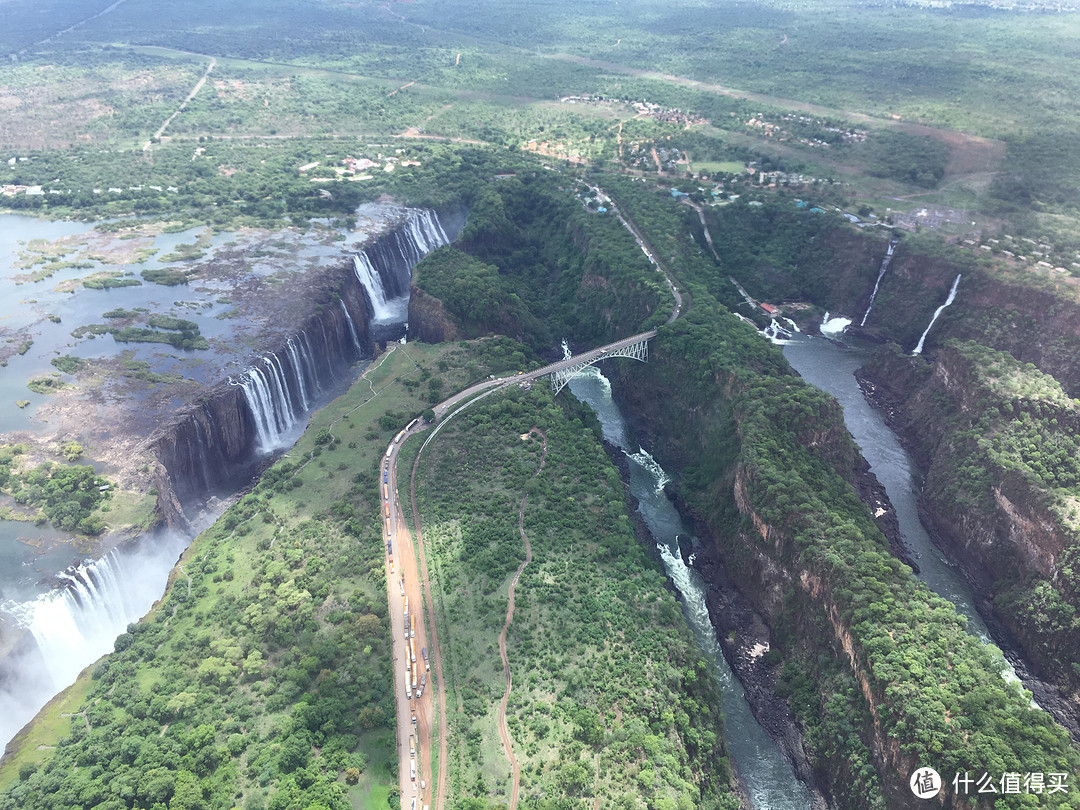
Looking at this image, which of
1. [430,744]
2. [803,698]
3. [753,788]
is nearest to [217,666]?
[430,744]

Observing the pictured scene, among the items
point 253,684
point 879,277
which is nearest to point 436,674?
point 253,684

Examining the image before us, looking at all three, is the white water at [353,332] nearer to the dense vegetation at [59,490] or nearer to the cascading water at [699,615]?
the cascading water at [699,615]

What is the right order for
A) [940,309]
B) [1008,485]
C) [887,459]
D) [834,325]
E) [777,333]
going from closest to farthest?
[1008,485] < [887,459] < [940,309] < [777,333] < [834,325]

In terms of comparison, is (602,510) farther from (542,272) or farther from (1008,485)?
(542,272)

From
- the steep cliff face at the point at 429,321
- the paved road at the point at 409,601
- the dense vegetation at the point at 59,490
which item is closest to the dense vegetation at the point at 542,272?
the steep cliff face at the point at 429,321

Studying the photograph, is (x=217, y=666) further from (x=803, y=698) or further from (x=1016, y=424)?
(x=1016, y=424)

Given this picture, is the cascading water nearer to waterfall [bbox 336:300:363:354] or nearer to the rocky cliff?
waterfall [bbox 336:300:363:354]
